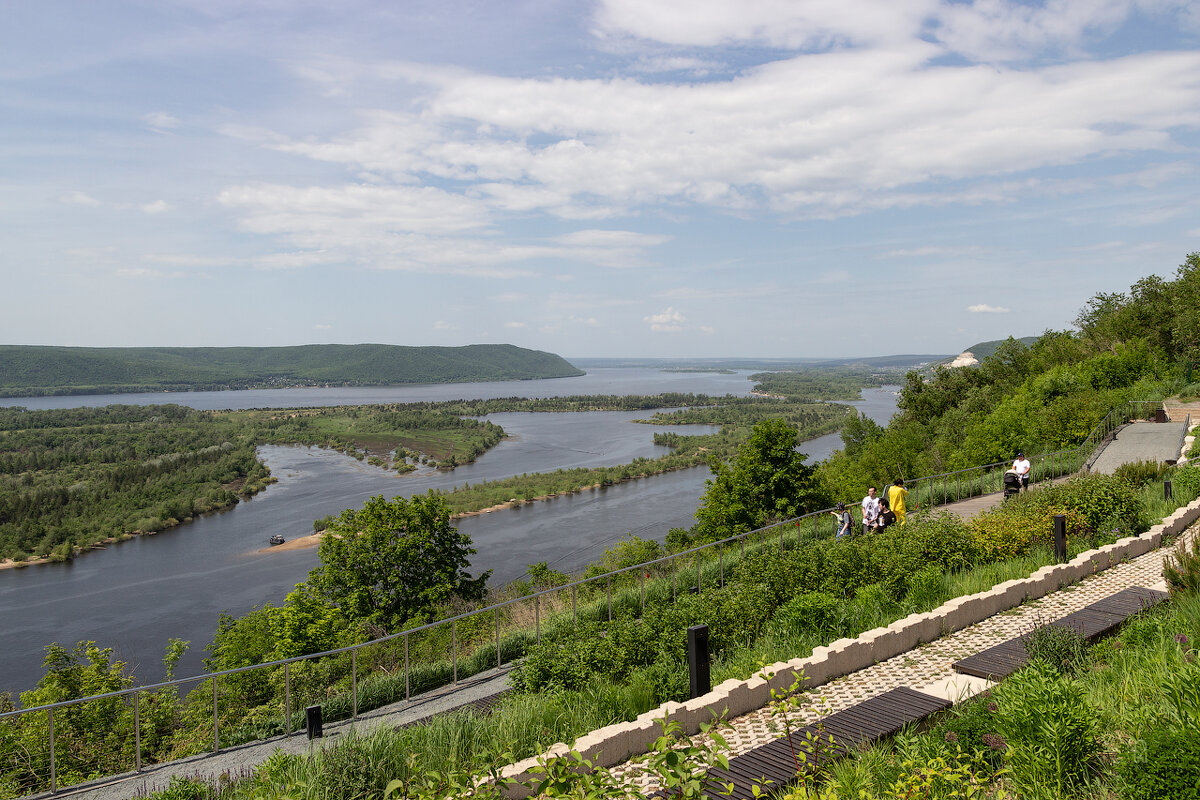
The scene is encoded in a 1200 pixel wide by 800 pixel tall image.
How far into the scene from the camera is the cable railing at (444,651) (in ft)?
35.1

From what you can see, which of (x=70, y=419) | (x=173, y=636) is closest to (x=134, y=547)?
(x=173, y=636)

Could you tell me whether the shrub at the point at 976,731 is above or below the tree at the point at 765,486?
above

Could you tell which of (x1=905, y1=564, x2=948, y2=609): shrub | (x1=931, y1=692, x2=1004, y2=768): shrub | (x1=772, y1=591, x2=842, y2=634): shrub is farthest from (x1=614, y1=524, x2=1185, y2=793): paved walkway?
(x1=772, y1=591, x2=842, y2=634): shrub

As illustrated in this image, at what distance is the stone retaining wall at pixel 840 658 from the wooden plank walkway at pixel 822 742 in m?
0.47

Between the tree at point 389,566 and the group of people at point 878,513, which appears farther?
the tree at point 389,566

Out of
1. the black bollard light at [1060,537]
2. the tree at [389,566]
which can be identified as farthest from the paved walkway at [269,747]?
the tree at [389,566]

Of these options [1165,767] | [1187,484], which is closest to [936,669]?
[1165,767]

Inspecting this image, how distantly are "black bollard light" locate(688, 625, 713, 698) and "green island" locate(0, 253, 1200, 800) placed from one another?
0.53 m

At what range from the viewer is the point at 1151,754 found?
4.31 m

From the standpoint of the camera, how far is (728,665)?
8.80 meters

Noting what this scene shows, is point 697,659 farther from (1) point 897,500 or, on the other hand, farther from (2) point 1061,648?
(1) point 897,500

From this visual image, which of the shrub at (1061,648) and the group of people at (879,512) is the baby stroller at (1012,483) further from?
the shrub at (1061,648)

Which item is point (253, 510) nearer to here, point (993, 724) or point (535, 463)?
point (535, 463)

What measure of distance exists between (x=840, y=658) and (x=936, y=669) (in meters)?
1.13
